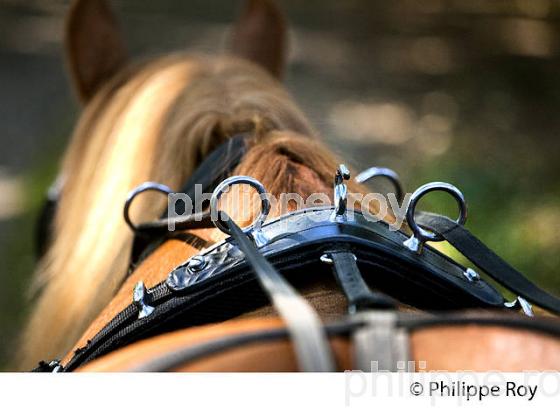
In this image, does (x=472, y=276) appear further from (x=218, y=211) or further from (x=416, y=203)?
(x=218, y=211)

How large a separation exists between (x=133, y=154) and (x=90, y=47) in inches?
12.5

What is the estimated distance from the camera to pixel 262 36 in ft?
4.54

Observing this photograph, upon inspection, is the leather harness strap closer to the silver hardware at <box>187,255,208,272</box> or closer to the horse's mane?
the silver hardware at <box>187,255,208,272</box>

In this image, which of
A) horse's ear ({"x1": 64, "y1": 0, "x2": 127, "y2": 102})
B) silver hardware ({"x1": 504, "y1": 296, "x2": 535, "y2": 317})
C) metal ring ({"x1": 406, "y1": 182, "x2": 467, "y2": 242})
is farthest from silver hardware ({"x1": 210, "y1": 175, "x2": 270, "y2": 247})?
horse's ear ({"x1": 64, "y1": 0, "x2": 127, "y2": 102})

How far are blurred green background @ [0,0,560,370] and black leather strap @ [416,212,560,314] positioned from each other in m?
1.47

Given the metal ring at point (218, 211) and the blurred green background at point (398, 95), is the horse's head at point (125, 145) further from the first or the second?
the blurred green background at point (398, 95)

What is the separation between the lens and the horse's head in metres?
0.93

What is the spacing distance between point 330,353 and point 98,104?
0.85m

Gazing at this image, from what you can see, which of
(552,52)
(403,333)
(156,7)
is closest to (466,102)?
(552,52)

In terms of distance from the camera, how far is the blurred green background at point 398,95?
251cm

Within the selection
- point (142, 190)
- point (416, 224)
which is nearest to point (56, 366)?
point (142, 190)

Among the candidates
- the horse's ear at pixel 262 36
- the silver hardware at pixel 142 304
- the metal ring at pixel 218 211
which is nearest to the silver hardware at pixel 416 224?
the metal ring at pixel 218 211

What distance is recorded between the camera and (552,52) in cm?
387

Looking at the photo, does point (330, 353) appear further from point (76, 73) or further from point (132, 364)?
point (76, 73)
